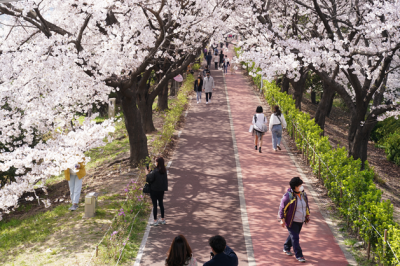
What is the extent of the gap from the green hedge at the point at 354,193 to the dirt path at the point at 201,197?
236 centimetres

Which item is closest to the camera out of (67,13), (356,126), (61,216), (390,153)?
(61,216)

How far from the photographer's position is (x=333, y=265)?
7.32 metres

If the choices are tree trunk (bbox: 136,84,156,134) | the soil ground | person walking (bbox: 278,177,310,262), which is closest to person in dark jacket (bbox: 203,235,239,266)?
person walking (bbox: 278,177,310,262)

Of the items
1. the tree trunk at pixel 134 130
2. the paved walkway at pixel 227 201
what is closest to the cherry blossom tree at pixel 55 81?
the tree trunk at pixel 134 130

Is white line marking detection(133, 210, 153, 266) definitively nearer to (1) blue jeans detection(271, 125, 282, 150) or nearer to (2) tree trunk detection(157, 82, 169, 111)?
(1) blue jeans detection(271, 125, 282, 150)

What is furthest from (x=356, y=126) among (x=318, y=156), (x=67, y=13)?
(x=67, y=13)

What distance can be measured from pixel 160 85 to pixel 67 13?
4725 millimetres

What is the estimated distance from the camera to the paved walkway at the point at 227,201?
7.90 metres

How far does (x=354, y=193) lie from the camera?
8406 millimetres

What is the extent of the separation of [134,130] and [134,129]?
0.03 m

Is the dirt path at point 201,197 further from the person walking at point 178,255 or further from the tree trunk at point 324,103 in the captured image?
the tree trunk at point 324,103

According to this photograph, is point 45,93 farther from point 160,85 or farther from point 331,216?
point 331,216

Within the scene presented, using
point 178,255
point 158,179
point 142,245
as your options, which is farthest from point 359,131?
point 178,255

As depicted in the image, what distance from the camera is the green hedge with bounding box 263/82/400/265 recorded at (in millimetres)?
6977
